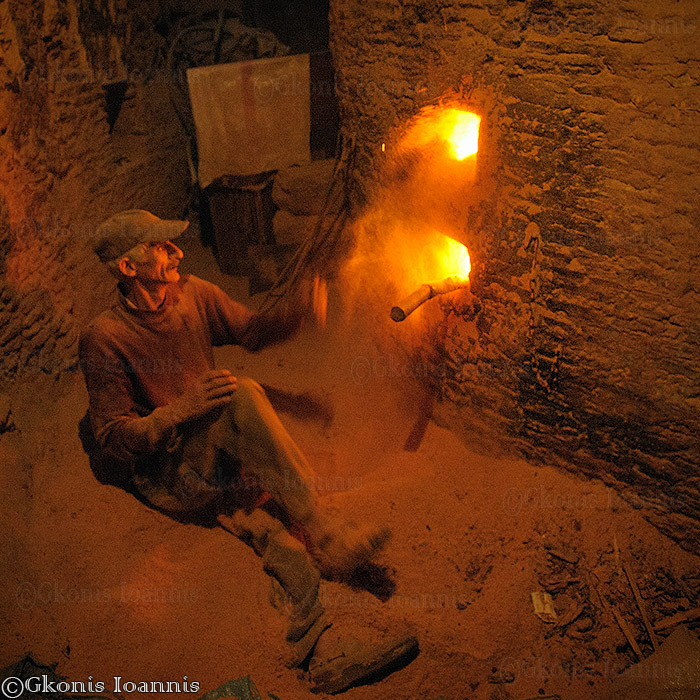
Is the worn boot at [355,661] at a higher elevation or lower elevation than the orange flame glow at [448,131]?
lower

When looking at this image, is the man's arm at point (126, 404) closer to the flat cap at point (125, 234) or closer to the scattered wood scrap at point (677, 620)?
the flat cap at point (125, 234)

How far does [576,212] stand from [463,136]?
3.95 feet

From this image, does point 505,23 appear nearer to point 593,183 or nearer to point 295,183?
point 593,183

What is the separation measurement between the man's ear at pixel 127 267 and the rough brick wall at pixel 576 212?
7.19ft

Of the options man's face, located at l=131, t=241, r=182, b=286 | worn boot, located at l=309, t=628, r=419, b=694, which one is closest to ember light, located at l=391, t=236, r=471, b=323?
man's face, located at l=131, t=241, r=182, b=286

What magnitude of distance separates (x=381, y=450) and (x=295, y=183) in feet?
11.5

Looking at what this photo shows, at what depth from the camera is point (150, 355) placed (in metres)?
3.72

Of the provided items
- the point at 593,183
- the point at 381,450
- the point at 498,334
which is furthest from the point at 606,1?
the point at 381,450

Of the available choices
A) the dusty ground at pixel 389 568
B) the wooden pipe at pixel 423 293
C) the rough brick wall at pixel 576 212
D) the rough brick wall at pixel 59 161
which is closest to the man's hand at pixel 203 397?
the dusty ground at pixel 389 568

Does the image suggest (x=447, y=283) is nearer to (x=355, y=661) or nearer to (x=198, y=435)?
(x=198, y=435)

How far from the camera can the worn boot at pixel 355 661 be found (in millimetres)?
3205

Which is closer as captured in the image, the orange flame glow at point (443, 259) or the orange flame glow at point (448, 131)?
Result: the orange flame glow at point (448, 131)

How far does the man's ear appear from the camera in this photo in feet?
11.2

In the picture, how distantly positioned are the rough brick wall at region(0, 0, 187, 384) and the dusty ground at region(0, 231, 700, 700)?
0.58 metres
